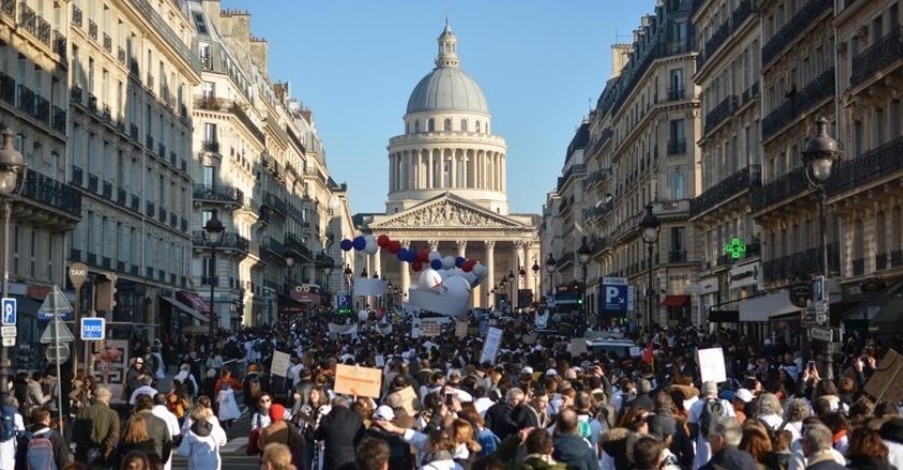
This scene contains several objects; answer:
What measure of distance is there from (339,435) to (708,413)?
3042mm

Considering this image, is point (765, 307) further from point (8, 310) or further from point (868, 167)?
point (8, 310)

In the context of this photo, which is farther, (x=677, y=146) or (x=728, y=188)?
(x=677, y=146)

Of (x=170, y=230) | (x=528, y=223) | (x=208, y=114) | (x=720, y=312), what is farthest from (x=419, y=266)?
(x=528, y=223)

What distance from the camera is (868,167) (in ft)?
111

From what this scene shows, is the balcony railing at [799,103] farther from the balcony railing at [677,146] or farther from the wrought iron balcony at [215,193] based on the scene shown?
the wrought iron balcony at [215,193]

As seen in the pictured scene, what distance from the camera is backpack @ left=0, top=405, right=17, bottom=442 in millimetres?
14997

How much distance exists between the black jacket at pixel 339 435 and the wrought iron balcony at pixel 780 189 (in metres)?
26.8

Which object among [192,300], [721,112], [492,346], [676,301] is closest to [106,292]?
[492,346]

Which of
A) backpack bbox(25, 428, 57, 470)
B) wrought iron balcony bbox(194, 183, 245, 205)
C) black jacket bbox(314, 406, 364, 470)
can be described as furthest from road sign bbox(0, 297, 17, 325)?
wrought iron balcony bbox(194, 183, 245, 205)

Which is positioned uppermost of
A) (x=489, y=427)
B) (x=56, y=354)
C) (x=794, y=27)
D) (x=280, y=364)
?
(x=794, y=27)

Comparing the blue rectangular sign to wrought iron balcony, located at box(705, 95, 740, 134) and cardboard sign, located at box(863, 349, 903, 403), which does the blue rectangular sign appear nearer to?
wrought iron balcony, located at box(705, 95, 740, 134)

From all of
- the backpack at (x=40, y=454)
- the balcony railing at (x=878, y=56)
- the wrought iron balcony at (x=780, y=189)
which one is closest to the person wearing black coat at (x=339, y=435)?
the backpack at (x=40, y=454)

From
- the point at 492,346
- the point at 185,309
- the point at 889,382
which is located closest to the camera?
the point at 889,382

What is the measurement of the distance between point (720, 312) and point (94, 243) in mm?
16577
